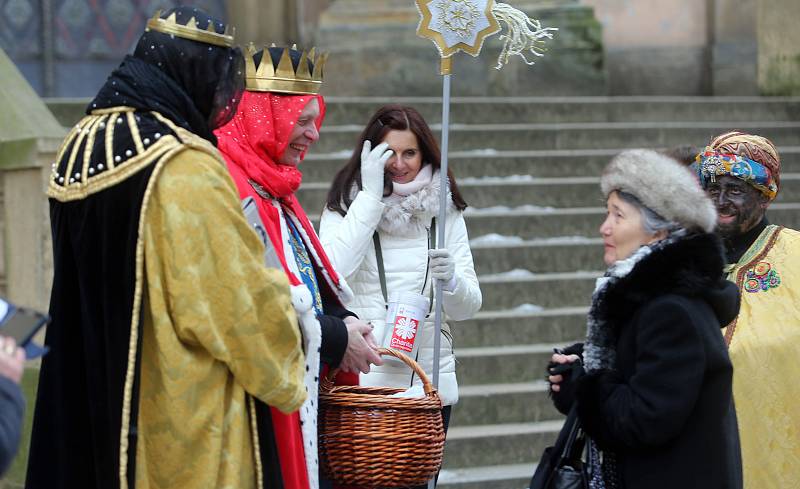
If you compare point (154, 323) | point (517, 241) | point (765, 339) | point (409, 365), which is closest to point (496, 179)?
point (517, 241)

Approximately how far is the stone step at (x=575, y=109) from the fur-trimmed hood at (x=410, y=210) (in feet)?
13.4

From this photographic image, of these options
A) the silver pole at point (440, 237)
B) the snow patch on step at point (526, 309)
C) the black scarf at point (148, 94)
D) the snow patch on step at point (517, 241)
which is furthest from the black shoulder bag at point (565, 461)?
the snow patch on step at point (517, 241)

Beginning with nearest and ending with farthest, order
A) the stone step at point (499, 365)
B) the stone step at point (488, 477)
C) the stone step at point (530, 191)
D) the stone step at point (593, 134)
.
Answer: the stone step at point (488, 477) < the stone step at point (499, 365) < the stone step at point (530, 191) < the stone step at point (593, 134)

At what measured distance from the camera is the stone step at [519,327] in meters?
7.15

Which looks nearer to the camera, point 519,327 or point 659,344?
point 659,344

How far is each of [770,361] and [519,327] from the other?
2806 mm

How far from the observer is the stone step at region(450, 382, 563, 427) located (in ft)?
21.8

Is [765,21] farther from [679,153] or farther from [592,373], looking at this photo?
[592,373]

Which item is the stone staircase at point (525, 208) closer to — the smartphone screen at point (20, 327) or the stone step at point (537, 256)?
the stone step at point (537, 256)

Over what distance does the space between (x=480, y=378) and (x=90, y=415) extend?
3.98 metres

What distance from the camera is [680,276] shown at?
342cm

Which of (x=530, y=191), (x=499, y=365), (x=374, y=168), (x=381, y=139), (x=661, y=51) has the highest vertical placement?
(x=661, y=51)

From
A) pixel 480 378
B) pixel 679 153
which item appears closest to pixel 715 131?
pixel 480 378

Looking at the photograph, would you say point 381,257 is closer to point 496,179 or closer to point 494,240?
point 494,240
